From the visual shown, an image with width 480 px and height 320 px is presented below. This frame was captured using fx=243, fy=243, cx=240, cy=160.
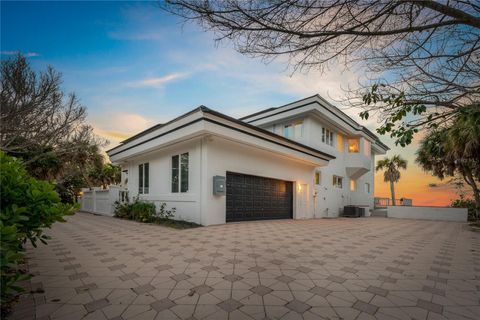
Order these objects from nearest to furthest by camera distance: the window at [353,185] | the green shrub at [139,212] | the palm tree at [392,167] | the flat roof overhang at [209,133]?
the flat roof overhang at [209,133]
the green shrub at [139,212]
the window at [353,185]
the palm tree at [392,167]

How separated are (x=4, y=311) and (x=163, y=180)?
31.7 feet

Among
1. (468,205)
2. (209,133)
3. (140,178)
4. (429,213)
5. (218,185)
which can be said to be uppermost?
(209,133)

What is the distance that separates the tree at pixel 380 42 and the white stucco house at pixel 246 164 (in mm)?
5590

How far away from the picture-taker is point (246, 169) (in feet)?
38.2

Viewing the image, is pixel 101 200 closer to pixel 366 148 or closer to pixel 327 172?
pixel 327 172

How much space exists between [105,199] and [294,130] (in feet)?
41.8

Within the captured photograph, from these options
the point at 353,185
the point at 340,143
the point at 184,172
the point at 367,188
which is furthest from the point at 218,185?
the point at 367,188

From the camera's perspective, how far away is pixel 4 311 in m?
2.59

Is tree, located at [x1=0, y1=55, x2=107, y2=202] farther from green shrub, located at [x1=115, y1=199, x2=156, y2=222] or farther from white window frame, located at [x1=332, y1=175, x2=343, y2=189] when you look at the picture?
white window frame, located at [x1=332, y1=175, x2=343, y2=189]

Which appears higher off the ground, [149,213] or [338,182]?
[338,182]

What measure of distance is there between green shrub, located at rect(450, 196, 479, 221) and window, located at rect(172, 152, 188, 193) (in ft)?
68.2

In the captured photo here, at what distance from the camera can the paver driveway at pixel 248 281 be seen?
2805 millimetres

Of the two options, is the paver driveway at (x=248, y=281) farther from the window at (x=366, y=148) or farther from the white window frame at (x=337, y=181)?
the window at (x=366, y=148)

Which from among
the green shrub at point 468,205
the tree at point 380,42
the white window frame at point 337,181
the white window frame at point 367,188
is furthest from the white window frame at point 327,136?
the tree at point 380,42
